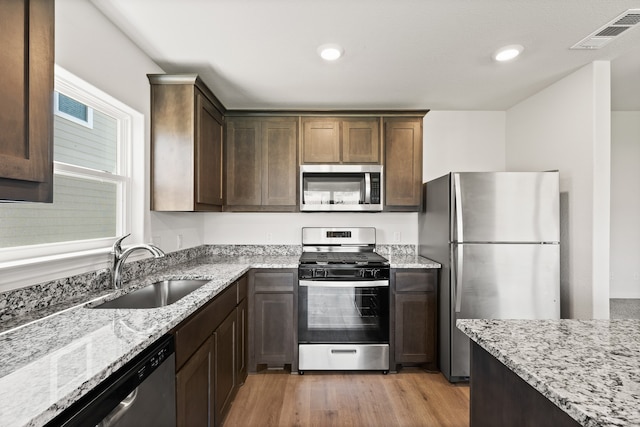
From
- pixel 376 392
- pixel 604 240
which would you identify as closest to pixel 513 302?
pixel 604 240

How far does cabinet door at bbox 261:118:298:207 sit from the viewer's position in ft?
10.1

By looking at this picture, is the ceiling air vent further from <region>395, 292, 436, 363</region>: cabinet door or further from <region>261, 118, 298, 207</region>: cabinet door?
<region>261, 118, 298, 207</region>: cabinet door

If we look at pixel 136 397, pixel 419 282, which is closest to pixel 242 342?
pixel 136 397

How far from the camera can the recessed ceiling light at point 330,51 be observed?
79.3 inches

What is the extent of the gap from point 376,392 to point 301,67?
2.57 meters

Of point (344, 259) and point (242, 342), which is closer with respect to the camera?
point (242, 342)

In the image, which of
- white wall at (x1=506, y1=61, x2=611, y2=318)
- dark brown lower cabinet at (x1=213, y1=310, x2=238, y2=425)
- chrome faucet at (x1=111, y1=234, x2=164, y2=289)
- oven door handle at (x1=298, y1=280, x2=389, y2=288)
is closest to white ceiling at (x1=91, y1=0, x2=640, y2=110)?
white wall at (x1=506, y1=61, x2=611, y2=318)

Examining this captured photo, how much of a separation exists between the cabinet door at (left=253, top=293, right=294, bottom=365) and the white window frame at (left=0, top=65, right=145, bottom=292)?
1.18m

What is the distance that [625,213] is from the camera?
11.6 feet

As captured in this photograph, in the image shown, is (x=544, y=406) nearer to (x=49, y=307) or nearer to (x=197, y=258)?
(x=49, y=307)

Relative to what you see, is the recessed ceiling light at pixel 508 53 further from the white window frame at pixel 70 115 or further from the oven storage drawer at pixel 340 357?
the white window frame at pixel 70 115

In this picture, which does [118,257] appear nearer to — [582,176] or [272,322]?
[272,322]

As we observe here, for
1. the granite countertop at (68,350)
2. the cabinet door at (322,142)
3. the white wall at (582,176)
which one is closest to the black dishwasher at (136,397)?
the granite countertop at (68,350)

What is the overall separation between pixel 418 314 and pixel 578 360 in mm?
1924
